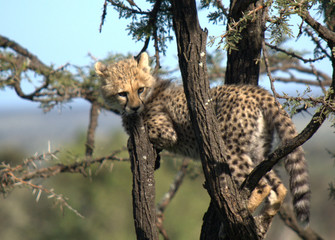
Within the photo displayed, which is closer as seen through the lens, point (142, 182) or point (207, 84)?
point (207, 84)

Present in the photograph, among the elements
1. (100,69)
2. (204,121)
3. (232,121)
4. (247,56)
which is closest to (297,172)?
(232,121)

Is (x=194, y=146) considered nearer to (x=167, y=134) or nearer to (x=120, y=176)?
(x=167, y=134)

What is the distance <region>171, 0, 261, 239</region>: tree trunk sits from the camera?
9.69 feet

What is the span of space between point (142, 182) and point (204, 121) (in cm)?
79

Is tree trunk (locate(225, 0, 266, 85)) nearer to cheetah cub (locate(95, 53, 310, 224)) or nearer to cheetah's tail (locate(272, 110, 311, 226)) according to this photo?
cheetah cub (locate(95, 53, 310, 224))

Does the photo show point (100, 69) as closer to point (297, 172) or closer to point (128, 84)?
point (128, 84)

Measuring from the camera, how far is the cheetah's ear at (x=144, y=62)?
14.9ft

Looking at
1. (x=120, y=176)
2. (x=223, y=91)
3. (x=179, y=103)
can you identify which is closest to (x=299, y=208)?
(x=223, y=91)

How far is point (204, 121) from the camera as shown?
121 inches

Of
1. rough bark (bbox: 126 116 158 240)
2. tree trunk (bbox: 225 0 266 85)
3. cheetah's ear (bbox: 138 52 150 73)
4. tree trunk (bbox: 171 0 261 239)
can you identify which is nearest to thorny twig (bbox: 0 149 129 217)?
cheetah's ear (bbox: 138 52 150 73)

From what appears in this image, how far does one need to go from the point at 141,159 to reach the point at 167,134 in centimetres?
66

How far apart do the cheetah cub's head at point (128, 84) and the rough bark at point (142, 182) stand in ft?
2.02

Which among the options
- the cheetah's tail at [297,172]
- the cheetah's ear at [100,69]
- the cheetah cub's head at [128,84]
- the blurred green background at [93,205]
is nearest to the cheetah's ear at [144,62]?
the cheetah cub's head at [128,84]

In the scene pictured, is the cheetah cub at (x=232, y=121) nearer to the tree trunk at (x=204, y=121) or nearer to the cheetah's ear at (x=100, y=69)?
the cheetah's ear at (x=100, y=69)
